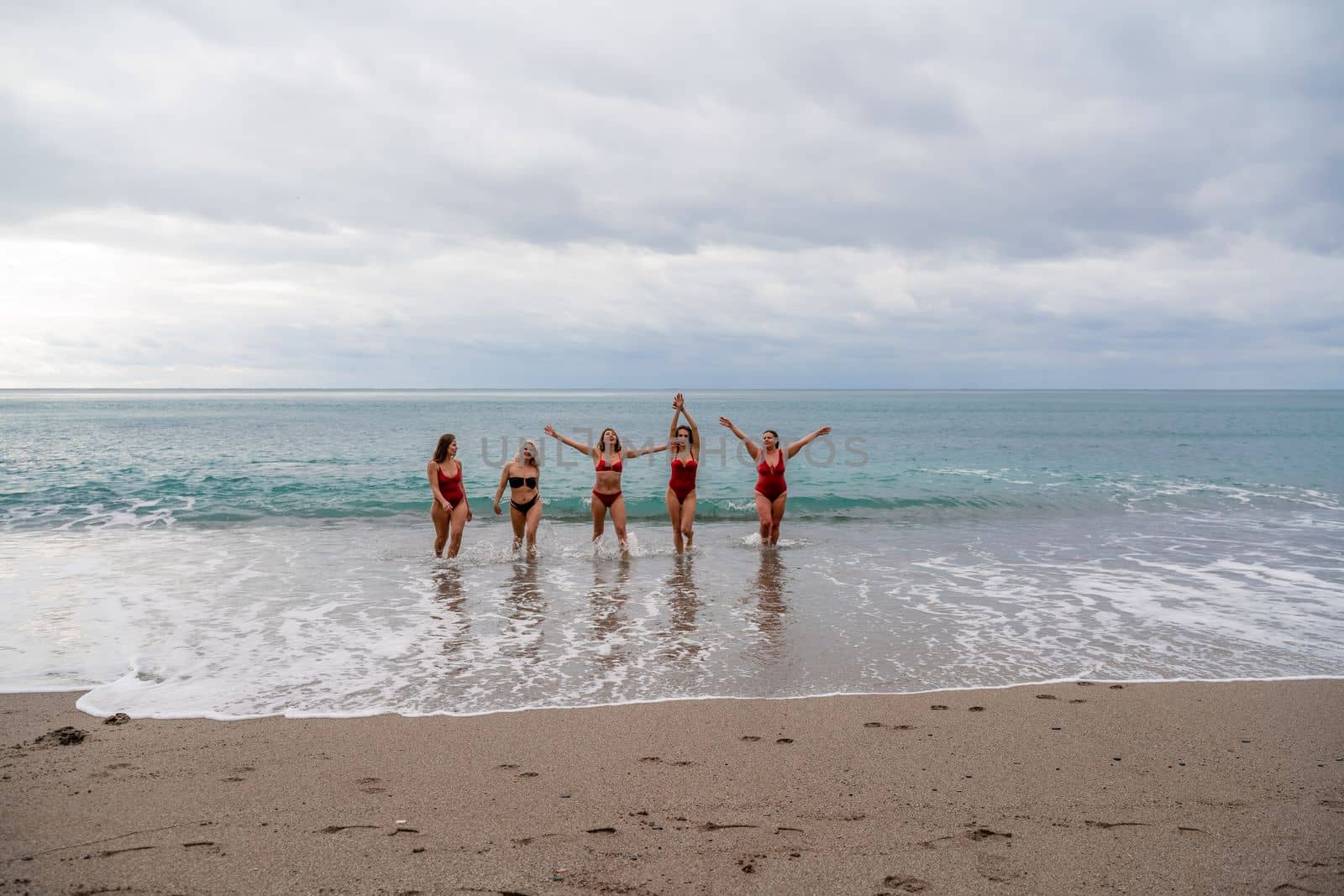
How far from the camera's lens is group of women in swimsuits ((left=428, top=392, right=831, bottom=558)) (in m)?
12.1

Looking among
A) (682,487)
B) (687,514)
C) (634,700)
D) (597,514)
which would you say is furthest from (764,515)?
(634,700)

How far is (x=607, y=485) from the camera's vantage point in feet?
42.2

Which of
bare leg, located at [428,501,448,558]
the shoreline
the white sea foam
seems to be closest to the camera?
the shoreline

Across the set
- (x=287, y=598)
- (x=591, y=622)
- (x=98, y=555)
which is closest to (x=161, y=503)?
(x=98, y=555)

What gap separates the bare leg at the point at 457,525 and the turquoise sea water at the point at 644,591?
0.41m

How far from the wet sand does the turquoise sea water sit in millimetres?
747

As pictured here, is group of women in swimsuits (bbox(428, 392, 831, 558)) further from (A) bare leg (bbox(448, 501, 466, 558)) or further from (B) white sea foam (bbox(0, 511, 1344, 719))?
(B) white sea foam (bbox(0, 511, 1344, 719))

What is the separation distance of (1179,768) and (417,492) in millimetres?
18324

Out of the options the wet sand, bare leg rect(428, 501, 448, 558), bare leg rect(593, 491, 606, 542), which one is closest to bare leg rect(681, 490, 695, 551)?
bare leg rect(593, 491, 606, 542)

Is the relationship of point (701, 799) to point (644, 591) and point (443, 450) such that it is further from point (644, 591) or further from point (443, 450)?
point (443, 450)

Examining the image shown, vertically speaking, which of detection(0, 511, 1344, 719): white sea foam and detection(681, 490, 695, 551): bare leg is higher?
detection(681, 490, 695, 551): bare leg

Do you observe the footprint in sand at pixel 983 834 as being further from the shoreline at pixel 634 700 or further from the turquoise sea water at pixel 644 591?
the turquoise sea water at pixel 644 591


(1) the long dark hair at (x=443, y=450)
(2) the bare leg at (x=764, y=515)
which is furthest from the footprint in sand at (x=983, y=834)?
(1) the long dark hair at (x=443, y=450)

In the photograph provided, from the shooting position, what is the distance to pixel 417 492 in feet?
67.1
